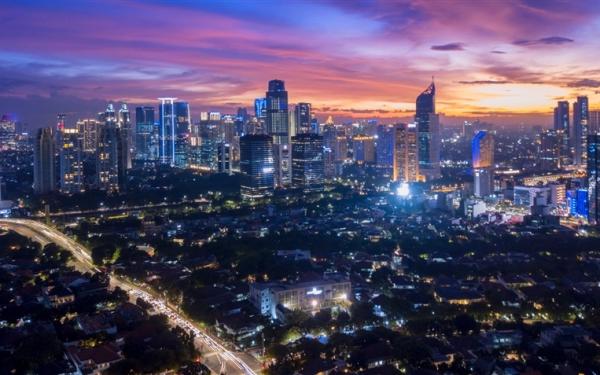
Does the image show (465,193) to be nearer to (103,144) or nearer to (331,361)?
(103,144)

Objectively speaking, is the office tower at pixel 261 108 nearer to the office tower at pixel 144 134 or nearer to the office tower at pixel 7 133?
the office tower at pixel 144 134

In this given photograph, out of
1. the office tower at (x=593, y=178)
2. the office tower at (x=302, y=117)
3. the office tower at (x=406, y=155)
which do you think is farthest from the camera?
the office tower at (x=302, y=117)

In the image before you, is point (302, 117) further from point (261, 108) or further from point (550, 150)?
point (550, 150)

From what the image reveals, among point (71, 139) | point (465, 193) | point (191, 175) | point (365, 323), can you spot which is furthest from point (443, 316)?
point (191, 175)

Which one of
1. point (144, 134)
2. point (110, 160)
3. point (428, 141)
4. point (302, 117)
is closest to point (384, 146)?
point (302, 117)

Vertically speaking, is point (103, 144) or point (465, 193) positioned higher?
point (103, 144)

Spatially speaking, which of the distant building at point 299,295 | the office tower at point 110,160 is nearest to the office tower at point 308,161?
the office tower at point 110,160
